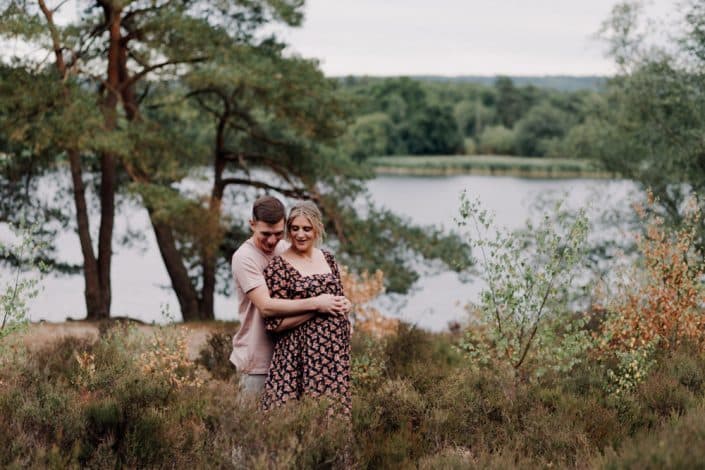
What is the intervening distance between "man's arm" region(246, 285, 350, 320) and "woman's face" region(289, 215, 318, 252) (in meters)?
0.27

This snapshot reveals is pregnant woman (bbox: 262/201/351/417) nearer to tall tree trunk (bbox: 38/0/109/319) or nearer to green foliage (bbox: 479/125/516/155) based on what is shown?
tall tree trunk (bbox: 38/0/109/319)

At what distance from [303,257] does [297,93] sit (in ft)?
37.3

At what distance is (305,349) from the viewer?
13.9 feet

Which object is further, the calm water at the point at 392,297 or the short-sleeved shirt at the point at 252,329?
the calm water at the point at 392,297

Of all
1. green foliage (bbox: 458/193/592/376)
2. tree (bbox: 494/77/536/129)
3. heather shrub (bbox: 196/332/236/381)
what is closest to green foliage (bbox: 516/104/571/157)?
tree (bbox: 494/77/536/129)

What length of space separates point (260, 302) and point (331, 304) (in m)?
0.35

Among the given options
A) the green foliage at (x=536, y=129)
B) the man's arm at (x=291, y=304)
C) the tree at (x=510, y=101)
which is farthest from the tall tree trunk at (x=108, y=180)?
the tree at (x=510, y=101)

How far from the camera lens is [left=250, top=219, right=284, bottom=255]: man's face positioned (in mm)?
4270

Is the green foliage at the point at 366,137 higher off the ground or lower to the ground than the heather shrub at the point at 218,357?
higher

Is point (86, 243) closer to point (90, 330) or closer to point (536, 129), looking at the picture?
point (90, 330)

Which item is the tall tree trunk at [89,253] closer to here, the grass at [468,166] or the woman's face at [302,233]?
the woman's face at [302,233]

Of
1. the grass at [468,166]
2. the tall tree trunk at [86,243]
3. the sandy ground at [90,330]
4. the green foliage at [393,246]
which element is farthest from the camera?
the grass at [468,166]

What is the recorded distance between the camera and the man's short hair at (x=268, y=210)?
4.23 metres

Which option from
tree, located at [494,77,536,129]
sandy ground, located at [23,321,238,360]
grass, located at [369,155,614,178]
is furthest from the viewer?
tree, located at [494,77,536,129]
